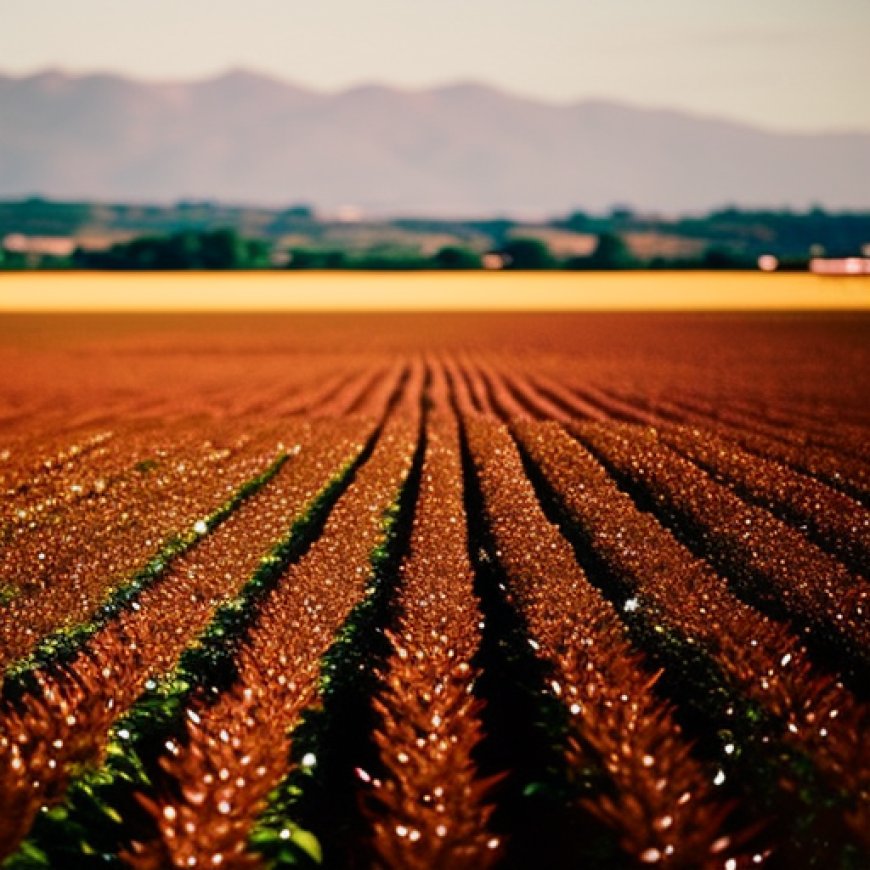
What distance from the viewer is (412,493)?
16.8m

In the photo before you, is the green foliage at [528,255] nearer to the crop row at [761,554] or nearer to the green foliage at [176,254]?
the green foliage at [176,254]

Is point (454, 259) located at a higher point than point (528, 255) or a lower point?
lower

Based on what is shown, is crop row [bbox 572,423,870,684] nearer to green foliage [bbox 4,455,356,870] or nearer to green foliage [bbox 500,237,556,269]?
green foliage [bbox 4,455,356,870]

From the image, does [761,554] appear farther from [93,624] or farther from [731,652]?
[93,624]

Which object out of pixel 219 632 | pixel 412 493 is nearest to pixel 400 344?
pixel 412 493

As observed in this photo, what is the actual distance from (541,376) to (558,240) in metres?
106

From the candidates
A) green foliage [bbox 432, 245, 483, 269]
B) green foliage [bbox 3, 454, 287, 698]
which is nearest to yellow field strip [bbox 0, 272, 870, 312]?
green foliage [bbox 432, 245, 483, 269]

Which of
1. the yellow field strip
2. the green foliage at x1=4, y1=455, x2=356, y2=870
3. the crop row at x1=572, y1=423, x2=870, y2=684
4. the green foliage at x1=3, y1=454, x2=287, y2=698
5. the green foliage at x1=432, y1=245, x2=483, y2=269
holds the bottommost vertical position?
the green foliage at x1=4, y1=455, x2=356, y2=870

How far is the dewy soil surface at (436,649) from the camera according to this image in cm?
654

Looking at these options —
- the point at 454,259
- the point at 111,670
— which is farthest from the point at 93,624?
the point at 454,259

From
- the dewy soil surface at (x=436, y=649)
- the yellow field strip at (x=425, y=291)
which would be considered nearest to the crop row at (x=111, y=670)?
the dewy soil surface at (x=436, y=649)

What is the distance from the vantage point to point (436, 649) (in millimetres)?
8703

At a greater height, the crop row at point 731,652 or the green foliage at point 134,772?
the crop row at point 731,652

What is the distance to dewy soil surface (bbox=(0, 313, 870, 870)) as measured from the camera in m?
6.54
